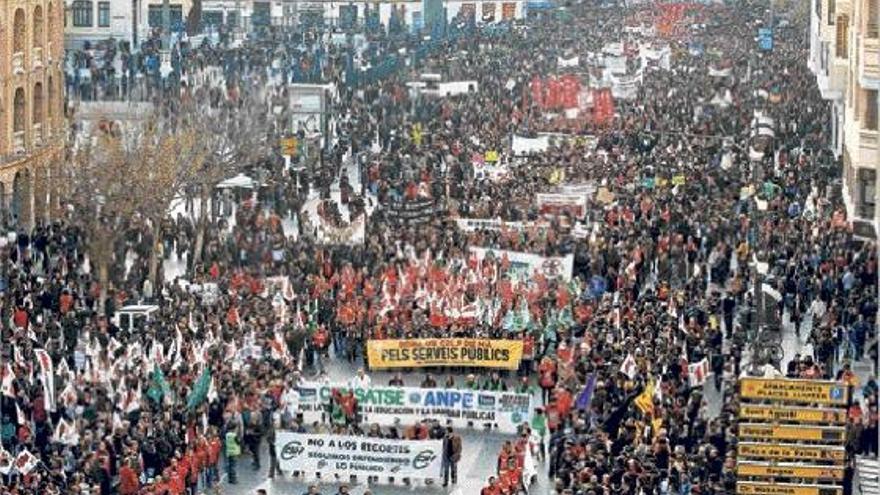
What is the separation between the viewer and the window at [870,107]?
61.2 m

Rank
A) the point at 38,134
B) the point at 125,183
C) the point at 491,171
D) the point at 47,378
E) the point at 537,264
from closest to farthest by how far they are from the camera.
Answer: the point at 47,378, the point at 537,264, the point at 125,183, the point at 38,134, the point at 491,171

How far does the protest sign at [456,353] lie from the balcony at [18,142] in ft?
69.1

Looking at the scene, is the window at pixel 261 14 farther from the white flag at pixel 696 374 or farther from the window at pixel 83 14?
the white flag at pixel 696 374

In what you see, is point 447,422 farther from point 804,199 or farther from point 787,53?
point 787,53

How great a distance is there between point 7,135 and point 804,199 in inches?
751

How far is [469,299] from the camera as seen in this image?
51938 millimetres

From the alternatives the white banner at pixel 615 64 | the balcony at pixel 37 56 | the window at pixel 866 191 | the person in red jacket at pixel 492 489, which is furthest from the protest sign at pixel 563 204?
the white banner at pixel 615 64

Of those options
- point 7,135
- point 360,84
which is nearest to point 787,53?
point 360,84

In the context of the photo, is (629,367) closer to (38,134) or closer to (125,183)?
(125,183)

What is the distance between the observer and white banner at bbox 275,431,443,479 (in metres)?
42.0

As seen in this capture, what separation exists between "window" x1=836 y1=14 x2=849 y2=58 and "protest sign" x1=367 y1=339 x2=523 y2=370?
22.0 meters

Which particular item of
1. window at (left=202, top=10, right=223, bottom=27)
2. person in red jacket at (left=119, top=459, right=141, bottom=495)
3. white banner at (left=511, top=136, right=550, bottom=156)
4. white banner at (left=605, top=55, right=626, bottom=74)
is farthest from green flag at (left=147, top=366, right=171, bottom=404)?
window at (left=202, top=10, right=223, bottom=27)

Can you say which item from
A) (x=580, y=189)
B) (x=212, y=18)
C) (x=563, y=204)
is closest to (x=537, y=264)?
(x=563, y=204)

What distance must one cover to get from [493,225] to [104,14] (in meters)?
53.1
